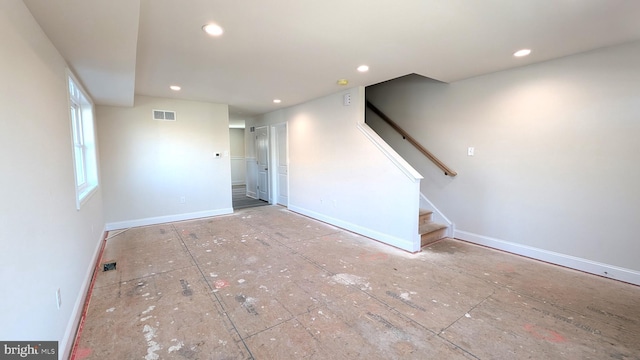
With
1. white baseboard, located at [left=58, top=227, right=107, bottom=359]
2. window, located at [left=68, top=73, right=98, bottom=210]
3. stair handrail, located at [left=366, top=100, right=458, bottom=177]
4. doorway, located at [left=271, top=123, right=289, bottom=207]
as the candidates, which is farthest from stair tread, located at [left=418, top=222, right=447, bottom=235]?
window, located at [left=68, top=73, right=98, bottom=210]

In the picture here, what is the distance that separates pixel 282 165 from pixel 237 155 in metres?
4.73

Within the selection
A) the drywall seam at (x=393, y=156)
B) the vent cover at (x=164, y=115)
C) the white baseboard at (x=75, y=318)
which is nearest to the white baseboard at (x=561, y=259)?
the drywall seam at (x=393, y=156)

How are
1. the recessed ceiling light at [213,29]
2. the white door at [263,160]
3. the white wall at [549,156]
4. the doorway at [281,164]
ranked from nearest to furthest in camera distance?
the recessed ceiling light at [213,29] → the white wall at [549,156] → the doorway at [281,164] → the white door at [263,160]

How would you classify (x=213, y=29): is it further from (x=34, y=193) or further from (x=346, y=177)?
(x=346, y=177)

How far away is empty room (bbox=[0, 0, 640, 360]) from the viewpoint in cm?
169

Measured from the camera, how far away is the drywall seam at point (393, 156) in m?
3.40

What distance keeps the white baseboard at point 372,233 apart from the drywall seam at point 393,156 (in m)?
0.81

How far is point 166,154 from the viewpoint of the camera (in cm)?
483

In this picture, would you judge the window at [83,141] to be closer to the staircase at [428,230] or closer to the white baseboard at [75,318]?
the white baseboard at [75,318]

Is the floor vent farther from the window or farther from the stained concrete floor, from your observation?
the window

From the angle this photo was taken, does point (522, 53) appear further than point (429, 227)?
No

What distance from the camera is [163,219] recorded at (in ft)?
16.0

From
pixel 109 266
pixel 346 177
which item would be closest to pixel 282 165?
pixel 346 177

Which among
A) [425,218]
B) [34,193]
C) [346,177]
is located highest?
[34,193]
